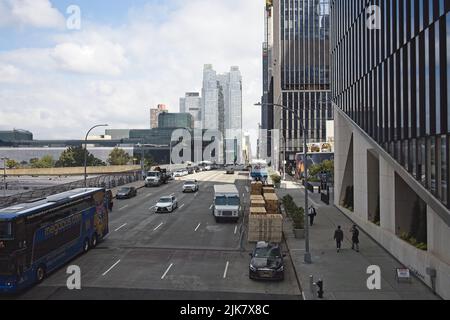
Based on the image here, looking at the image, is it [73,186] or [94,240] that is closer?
[94,240]

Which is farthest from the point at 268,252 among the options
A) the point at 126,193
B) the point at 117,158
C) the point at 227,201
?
the point at 117,158

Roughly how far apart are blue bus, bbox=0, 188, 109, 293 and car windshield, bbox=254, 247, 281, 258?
8.81m

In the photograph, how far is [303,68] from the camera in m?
123

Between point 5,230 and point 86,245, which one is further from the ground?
Answer: point 5,230

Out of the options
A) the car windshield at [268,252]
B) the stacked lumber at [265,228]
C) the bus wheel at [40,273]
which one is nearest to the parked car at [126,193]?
the stacked lumber at [265,228]

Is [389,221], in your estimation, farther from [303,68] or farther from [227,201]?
[303,68]

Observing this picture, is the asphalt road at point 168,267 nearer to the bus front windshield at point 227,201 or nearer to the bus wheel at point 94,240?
the bus wheel at point 94,240

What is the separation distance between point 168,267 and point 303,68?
110 metres

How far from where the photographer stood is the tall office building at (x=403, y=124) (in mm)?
16453

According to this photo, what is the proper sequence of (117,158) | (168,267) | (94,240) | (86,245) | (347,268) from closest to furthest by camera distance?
(347,268), (168,267), (86,245), (94,240), (117,158)

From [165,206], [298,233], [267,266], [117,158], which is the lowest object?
[298,233]
